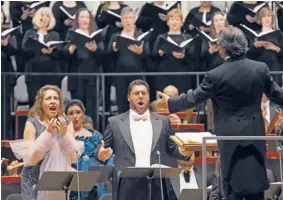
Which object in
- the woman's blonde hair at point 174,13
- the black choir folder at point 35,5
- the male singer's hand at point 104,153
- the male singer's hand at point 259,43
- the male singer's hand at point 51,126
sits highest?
the black choir folder at point 35,5

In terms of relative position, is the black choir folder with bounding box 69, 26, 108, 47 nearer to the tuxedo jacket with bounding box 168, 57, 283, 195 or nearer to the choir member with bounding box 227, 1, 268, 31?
the choir member with bounding box 227, 1, 268, 31

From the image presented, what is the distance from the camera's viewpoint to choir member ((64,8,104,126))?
39.4ft

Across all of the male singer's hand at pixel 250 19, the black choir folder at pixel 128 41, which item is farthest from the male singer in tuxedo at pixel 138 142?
the male singer's hand at pixel 250 19

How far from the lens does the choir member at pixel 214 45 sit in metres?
12.0

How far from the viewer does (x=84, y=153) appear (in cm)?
915

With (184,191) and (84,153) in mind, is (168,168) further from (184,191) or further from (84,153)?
(84,153)

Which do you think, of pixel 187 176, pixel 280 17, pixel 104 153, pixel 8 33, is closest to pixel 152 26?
pixel 280 17

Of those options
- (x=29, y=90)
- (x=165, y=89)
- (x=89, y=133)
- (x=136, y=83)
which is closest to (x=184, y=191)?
(x=136, y=83)

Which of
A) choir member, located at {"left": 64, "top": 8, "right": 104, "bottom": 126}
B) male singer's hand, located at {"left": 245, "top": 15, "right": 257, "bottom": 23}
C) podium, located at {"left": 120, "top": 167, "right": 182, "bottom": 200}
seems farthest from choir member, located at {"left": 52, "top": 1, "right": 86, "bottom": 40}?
podium, located at {"left": 120, "top": 167, "right": 182, "bottom": 200}

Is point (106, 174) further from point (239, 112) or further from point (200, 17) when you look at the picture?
point (200, 17)

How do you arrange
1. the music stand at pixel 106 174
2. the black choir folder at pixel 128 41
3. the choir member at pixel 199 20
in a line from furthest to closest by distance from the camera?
the choir member at pixel 199 20
the black choir folder at pixel 128 41
the music stand at pixel 106 174

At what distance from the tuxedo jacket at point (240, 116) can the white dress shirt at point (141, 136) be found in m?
1.19

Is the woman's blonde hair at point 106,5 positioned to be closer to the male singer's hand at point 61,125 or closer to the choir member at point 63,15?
the choir member at point 63,15

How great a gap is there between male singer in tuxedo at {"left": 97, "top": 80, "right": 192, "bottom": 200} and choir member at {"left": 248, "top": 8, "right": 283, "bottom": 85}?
3.85 m
